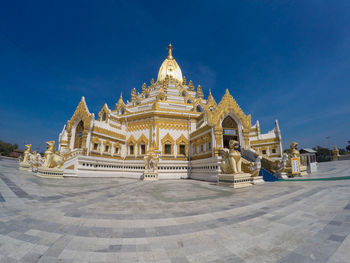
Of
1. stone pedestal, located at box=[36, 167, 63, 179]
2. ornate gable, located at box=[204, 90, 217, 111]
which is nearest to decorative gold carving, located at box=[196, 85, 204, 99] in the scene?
ornate gable, located at box=[204, 90, 217, 111]

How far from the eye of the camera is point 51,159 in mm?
15812

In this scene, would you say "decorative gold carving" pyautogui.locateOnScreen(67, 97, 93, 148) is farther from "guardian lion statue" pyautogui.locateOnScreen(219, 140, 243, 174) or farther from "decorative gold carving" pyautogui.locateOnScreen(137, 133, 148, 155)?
"guardian lion statue" pyautogui.locateOnScreen(219, 140, 243, 174)

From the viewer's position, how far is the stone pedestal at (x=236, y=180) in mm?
10977

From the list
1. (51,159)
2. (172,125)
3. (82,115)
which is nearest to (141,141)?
(172,125)

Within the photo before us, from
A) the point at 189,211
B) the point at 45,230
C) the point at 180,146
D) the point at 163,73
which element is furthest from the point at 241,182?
the point at 163,73

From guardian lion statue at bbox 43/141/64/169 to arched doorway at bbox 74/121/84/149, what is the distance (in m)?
5.43

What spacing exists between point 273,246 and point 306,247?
20.6 inches

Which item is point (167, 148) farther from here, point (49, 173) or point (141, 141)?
point (49, 173)

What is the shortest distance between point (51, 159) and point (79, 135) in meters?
7.02

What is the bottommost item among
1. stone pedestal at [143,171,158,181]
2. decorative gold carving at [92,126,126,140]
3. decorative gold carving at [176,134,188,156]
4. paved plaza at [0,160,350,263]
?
stone pedestal at [143,171,158,181]

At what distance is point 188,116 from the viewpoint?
2519cm

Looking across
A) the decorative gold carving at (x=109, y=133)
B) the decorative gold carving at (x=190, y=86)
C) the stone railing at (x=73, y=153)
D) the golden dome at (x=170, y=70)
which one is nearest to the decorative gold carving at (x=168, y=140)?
the decorative gold carving at (x=109, y=133)

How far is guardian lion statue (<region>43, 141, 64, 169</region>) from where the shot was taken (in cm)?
1577

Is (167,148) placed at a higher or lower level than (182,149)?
higher
